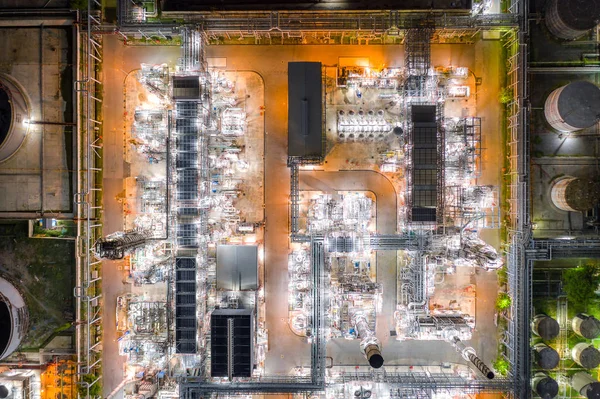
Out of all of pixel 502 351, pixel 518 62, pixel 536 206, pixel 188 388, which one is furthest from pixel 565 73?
pixel 188 388

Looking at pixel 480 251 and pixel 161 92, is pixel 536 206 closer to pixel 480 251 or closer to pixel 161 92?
pixel 480 251

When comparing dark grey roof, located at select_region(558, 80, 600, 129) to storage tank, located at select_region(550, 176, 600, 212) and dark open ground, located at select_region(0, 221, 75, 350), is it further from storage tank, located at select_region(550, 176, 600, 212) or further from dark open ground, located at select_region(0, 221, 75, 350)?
dark open ground, located at select_region(0, 221, 75, 350)

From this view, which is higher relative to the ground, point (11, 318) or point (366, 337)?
point (11, 318)

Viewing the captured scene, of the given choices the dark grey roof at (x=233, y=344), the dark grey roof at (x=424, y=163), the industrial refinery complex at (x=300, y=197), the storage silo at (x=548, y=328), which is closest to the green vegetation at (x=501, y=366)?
the industrial refinery complex at (x=300, y=197)

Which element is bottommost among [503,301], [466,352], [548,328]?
[466,352]

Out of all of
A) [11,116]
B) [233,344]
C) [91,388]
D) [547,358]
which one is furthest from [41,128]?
[547,358]

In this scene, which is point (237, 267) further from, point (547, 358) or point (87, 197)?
point (547, 358)
